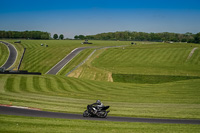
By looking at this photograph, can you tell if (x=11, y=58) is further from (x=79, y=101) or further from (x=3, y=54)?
(x=79, y=101)

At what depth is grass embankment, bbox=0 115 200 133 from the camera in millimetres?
17734

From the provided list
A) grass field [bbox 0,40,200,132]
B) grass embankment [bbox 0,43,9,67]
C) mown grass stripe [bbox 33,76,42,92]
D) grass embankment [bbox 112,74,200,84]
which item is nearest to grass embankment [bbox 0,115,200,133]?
grass field [bbox 0,40,200,132]

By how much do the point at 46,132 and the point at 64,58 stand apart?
7221 centimetres

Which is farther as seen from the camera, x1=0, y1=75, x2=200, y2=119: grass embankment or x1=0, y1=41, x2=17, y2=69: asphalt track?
x1=0, y1=41, x2=17, y2=69: asphalt track

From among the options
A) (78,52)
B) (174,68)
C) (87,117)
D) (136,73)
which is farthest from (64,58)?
(87,117)

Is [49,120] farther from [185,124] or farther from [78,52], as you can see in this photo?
[78,52]

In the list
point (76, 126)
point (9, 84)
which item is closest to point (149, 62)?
point (9, 84)

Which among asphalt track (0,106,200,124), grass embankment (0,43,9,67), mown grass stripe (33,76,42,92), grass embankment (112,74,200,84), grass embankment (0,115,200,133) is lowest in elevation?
grass embankment (112,74,200,84)

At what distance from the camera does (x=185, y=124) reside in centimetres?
2045

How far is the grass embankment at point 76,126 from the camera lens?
58.2ft

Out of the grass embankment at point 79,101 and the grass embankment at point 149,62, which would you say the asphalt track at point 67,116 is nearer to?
the grass embankment at point 79,101

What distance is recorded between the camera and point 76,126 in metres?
18.9

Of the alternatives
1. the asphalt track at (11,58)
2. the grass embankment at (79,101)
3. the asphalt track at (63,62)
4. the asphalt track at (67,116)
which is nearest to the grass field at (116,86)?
the grass embankment at (79,101)

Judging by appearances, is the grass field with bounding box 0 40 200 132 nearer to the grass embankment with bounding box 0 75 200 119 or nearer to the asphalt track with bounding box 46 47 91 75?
the grass embankment with bounding box 0 75 200 119
